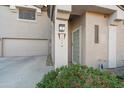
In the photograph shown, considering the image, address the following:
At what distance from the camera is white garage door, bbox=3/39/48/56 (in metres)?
17.8

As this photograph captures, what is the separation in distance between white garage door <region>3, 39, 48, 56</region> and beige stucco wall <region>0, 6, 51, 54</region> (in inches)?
22.1

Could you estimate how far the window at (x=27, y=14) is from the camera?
59.7 feet

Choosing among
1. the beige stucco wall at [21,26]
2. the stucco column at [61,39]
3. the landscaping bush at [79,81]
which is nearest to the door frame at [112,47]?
the stucco column at [61,39]

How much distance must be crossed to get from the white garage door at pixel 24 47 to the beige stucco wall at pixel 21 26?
0.56 m

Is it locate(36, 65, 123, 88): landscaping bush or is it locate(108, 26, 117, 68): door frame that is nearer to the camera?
locate(36, 65, 123, 88): landscaping bush

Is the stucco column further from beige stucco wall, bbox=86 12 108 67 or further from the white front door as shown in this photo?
the white front door

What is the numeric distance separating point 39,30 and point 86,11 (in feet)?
34.3

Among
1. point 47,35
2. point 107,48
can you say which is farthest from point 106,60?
point 47,35

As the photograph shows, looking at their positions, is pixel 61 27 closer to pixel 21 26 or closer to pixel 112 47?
pixel 112 47

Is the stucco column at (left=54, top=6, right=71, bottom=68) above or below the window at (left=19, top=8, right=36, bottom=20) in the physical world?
below

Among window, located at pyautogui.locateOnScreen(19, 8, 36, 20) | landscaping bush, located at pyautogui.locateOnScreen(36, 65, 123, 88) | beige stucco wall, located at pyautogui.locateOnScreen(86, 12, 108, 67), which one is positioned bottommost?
landscaping bush, located at pyautogui.locateOnScreen(36, 65, 123, 88)

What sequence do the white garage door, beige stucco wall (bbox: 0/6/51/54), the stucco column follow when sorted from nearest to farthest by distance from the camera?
the stucco column < beige stucco wall (bbox: 0/6/51/54) < the white garage door

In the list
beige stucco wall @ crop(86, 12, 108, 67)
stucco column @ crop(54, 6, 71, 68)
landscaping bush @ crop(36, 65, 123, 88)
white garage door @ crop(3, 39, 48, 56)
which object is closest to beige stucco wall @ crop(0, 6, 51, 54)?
white garage door @ crop(3, 39, 48, 56)

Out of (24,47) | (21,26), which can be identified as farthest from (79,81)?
(24,47)
